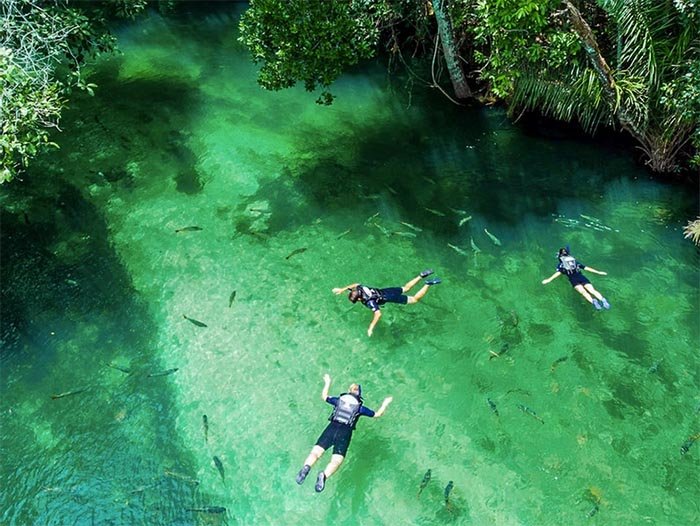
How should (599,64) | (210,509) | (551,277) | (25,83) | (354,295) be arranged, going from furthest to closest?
1. (599,64)
2. (551,277)
3. (354,295)
4. (25,83)
5. (210,509)

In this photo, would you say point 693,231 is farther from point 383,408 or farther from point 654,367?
point 383,408

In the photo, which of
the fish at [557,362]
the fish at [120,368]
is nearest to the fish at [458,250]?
the fish at [557,362]

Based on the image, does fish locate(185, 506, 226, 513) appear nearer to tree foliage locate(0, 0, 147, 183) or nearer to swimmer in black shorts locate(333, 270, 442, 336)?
swimmer in black shorts locate(333, 270, 442, 336)

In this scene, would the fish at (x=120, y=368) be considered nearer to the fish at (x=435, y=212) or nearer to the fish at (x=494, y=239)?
the fish at (x=435, y=212)

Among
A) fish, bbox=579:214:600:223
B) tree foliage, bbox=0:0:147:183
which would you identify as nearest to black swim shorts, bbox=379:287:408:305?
fish, bbox=579:214:600:223

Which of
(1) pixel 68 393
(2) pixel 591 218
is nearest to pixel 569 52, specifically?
(2) pixel 591 218

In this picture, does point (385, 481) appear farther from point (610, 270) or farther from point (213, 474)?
point (610, 270)
